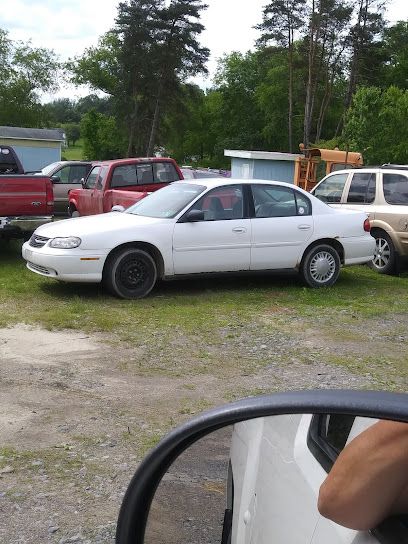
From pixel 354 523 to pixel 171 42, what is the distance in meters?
47.4

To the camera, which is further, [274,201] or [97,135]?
[97,135]

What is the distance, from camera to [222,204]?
32.0 feet

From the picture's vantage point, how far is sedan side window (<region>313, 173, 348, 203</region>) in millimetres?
12984

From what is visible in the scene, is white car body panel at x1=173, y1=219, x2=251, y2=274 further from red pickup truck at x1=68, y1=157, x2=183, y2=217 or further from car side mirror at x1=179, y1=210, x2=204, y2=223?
red pickup truck at x1=68, y1=157, x2=183, y2=217

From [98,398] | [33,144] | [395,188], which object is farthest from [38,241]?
[33,144]

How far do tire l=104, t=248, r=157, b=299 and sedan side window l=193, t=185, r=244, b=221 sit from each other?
40.4 inches

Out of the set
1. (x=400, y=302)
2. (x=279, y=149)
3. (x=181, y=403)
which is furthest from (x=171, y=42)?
(x=181, y=403)

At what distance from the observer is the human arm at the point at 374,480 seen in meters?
1.25

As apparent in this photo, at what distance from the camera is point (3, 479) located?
4.11 m

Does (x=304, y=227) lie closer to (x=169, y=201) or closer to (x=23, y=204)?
(x=169, y=201)

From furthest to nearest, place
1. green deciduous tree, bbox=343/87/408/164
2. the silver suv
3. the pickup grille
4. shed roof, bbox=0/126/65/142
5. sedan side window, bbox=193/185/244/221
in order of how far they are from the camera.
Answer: shed roof, bbox=0/126/65/142 < green deciduous tree, bbox=343/87/408/164 < the silver suv < sedan side window, bbox=193/185/244/221 < the pickup grille

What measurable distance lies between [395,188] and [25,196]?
20.7ft

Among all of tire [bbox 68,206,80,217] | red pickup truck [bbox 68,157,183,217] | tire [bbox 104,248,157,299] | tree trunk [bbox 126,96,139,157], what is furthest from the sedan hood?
tree trunk [bbox 126,96,139,157]

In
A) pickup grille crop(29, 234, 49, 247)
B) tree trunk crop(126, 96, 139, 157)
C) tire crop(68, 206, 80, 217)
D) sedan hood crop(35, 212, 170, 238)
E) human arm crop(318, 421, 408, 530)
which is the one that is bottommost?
tire crop(68, 206, 80, 217)
